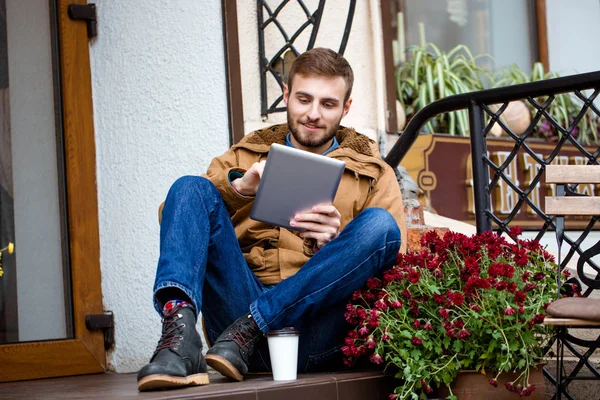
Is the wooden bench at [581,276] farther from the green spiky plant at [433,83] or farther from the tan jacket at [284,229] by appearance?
the green spiky plant at [433,83]

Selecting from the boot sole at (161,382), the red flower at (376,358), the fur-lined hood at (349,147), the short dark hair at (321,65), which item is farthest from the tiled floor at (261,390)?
the short dark hair at (321,65)

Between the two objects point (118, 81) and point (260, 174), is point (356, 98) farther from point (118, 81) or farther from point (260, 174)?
point (260, 174)

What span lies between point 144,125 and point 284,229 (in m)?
1.43

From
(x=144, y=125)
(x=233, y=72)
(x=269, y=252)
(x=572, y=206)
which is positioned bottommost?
(x=269, y=252)

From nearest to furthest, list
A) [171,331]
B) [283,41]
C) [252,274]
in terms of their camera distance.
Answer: [171,331] < [252,274] < [283,41]

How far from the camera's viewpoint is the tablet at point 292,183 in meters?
2.57

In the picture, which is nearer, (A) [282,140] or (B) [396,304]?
(B) [396,304]

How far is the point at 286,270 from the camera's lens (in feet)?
9.56

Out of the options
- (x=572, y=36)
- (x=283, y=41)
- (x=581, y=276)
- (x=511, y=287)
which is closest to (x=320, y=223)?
(x=511, y=287)

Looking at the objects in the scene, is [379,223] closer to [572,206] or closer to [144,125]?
[572,206]

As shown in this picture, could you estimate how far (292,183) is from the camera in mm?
2619

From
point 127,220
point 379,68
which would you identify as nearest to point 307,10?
point 379,68

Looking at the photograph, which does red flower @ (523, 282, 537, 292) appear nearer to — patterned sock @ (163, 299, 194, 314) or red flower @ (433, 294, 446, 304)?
red flower @ (433, 294, 446, 304)

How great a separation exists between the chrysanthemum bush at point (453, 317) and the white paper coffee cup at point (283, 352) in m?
0.21
